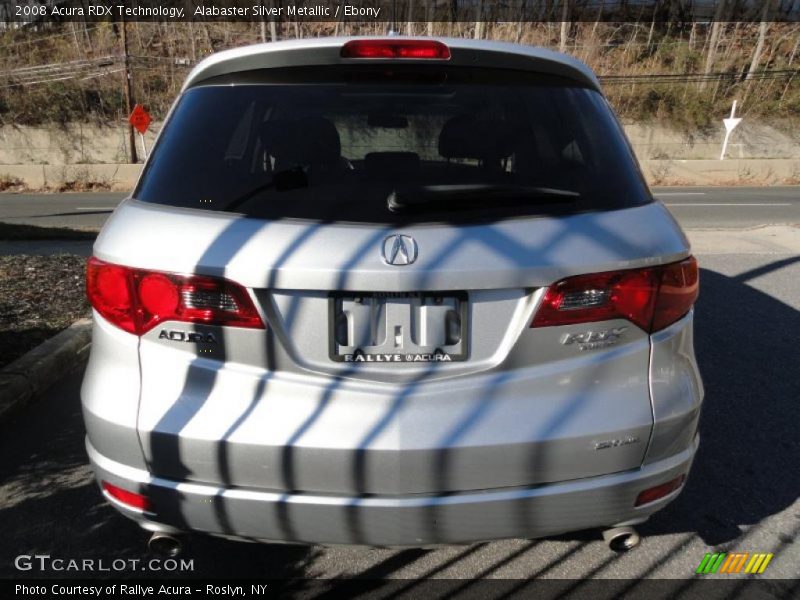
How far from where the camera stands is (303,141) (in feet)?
8.00

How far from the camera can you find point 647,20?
35.8 meters

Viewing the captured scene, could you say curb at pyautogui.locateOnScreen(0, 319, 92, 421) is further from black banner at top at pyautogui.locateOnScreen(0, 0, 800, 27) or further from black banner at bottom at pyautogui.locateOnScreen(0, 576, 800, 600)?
black banner at top at pyautogui.locateOnScreen(0, 0, 800, 27)

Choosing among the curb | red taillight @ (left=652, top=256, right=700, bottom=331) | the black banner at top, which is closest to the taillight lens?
red taillight @ (left=652, top=256, right=700, bottom=331)

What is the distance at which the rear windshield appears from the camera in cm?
206

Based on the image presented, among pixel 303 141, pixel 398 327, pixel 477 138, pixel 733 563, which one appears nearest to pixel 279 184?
pixel 303 141

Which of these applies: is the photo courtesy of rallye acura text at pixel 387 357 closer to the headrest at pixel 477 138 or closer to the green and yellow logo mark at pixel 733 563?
the headrest at pixel 477 138

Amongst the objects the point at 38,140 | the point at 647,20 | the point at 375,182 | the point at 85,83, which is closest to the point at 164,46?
the point at 85,83

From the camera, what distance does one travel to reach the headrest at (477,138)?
Result: 2430mm

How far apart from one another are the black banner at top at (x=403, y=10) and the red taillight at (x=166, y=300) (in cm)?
3314

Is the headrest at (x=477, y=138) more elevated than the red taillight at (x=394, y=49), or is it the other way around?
the red taillight at (x=394, y=49)

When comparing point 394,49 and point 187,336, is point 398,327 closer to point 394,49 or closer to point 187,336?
point 187,336

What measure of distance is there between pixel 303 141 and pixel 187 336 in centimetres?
84

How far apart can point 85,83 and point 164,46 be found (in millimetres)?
5726

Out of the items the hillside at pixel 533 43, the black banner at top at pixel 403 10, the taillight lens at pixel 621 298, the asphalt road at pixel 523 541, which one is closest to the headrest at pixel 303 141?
the taillight lens at pixel 621 298
